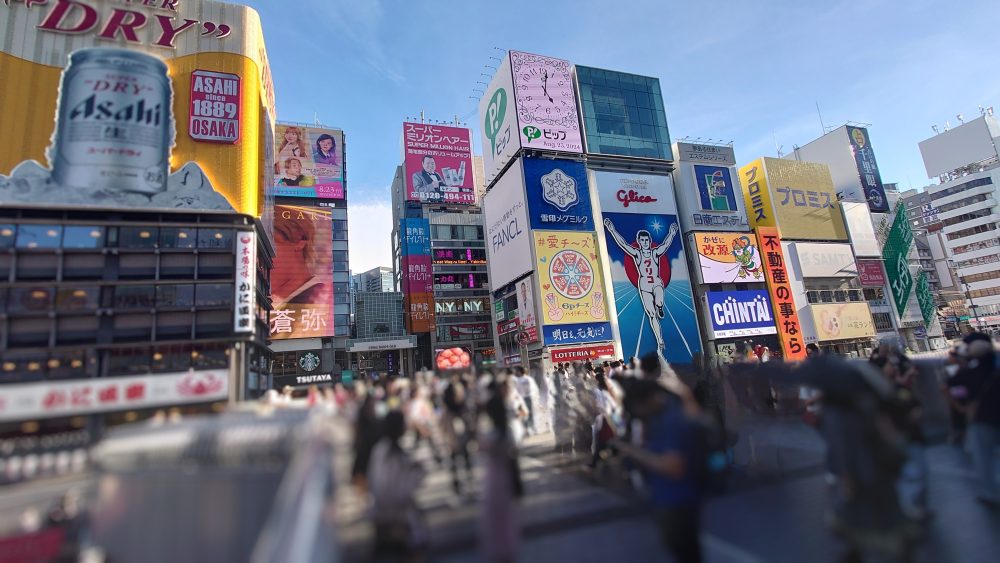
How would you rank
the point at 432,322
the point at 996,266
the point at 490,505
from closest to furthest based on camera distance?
1. the point at 490,505
2. the point at 432,322
3. the point at 996,266

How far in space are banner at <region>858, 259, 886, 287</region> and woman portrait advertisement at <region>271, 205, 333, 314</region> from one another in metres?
61.8

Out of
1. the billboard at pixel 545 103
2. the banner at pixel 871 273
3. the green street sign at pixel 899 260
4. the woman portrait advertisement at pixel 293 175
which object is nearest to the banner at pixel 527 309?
the billboard at pixel 545 103

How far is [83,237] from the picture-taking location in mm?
23703

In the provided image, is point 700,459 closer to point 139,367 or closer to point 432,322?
point 139,367

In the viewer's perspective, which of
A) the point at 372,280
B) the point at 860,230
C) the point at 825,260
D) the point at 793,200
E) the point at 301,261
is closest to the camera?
the point at 301,261

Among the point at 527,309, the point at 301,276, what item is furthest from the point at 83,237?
the point at 527,309

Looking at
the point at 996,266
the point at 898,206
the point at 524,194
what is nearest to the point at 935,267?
the point at 996,266

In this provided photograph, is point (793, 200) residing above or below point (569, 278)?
above

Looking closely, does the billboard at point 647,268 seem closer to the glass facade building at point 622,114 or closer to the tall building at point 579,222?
the tall building at point 579,222

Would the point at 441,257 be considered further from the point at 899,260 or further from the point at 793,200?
the point at 899,260

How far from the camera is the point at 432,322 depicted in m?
55.5

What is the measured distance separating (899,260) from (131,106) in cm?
7713

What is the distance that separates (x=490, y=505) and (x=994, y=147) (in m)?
102

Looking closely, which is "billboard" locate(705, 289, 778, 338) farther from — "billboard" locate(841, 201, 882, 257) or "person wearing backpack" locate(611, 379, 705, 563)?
"person wearing backpack" locate(611, 379, 705, 563)
